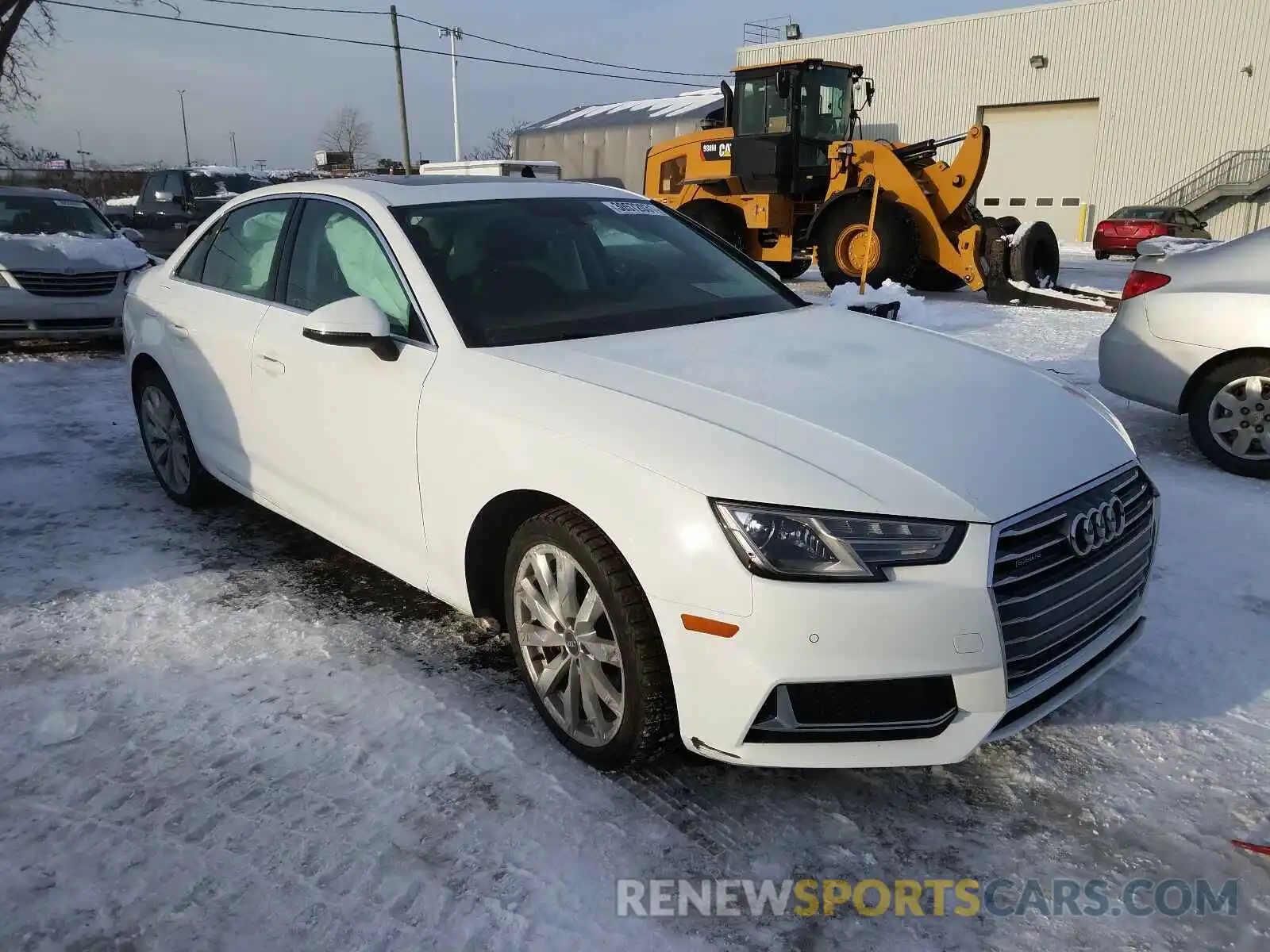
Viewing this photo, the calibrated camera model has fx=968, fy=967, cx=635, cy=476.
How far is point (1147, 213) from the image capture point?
23.2m

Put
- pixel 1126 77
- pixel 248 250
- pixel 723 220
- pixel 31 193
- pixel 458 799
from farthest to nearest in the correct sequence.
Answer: pixel 1126 77, pixel 723 220, pixel 31 193, pixel 248 250, pixel 458 799

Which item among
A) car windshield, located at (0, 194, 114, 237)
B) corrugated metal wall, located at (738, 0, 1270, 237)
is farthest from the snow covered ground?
corrugated metal wall, located at (738, 0, 1270, 237)

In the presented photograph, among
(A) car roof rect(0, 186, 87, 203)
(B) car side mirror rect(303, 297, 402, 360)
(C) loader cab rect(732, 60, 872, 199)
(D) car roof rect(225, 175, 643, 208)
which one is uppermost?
(C) loader cab rect(732, 60, 872, 199)

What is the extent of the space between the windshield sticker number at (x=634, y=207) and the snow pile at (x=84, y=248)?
7.23 meters

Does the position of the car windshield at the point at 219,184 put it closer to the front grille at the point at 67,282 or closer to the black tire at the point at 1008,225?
the front grille at the point at 67,282

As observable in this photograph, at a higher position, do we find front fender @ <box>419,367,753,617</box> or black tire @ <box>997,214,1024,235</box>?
black tire @ <box>997,214,1024,235</box>

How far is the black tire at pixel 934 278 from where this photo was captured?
13.2 metres

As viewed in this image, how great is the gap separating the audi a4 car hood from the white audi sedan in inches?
0.4

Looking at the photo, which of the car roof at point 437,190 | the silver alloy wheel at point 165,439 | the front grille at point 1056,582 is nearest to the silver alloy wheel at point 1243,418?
the front grille at point 1056,582

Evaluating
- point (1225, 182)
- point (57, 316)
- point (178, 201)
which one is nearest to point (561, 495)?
point (57, 316)

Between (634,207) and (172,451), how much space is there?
260cm

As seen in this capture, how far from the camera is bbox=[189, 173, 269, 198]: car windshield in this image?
16609mm

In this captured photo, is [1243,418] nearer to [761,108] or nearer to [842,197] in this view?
[842,197]

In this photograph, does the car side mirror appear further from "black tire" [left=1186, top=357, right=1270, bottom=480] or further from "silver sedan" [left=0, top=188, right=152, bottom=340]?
"silver sedan" [left=0, top=188, right=152, bottom=340]
